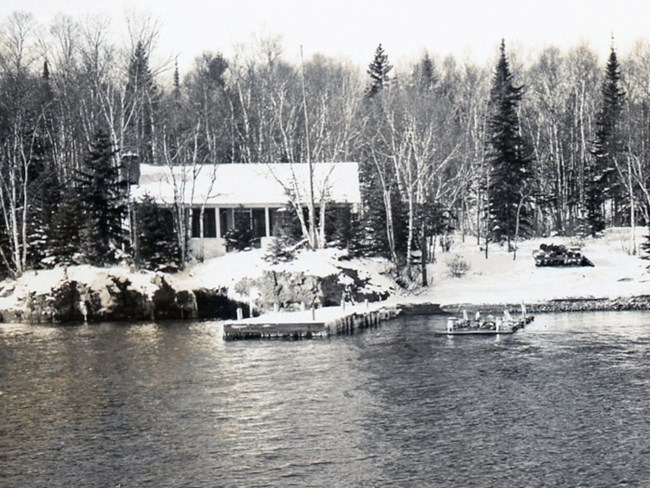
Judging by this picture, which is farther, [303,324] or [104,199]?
[104,199]

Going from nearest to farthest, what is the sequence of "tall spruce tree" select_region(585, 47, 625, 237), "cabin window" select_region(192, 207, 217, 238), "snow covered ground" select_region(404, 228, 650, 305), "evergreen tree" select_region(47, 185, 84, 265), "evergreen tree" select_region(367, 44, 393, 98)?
1. "snow covered ground" select_region(404, 228, 650, 305)
2. "evergreen tree" select_region(47, 185, 84, 265)
3. "cabin window" select_region(192, 207, 217, 238)
4. "tall spruce tree" select_region(585, 47, 625, 237)
5. "evergreen tree" select_region(367, 44, 393, 98)

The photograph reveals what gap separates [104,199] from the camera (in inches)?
2051

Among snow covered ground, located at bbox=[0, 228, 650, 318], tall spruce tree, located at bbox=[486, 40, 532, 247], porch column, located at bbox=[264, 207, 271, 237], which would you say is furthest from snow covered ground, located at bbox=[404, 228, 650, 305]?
porch column, located at bbox=[264, 207, 271, 237]

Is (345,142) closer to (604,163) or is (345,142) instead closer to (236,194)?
(236,194)

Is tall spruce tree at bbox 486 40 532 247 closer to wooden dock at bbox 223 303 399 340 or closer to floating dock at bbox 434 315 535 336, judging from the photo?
wooden dock at bbox 223 303 399 340

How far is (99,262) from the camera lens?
4988 centimetres

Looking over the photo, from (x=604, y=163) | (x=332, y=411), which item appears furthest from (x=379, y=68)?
(x=332, y=411)

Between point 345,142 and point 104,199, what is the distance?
14.3m

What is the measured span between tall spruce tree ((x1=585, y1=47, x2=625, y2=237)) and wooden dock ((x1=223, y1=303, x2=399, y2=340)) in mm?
25462

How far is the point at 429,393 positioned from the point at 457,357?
6.42m

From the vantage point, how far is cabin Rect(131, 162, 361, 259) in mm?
55500

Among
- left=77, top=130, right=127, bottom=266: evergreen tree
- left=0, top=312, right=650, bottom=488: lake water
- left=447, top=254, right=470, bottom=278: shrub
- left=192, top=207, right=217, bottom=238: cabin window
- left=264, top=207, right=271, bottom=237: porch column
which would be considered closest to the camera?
left=0, top=312, right=650, bottom=488: lake water

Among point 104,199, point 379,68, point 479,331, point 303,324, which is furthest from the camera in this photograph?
point 379,68

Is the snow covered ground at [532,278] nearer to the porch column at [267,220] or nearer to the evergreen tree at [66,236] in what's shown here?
the porch column at [267,220]
